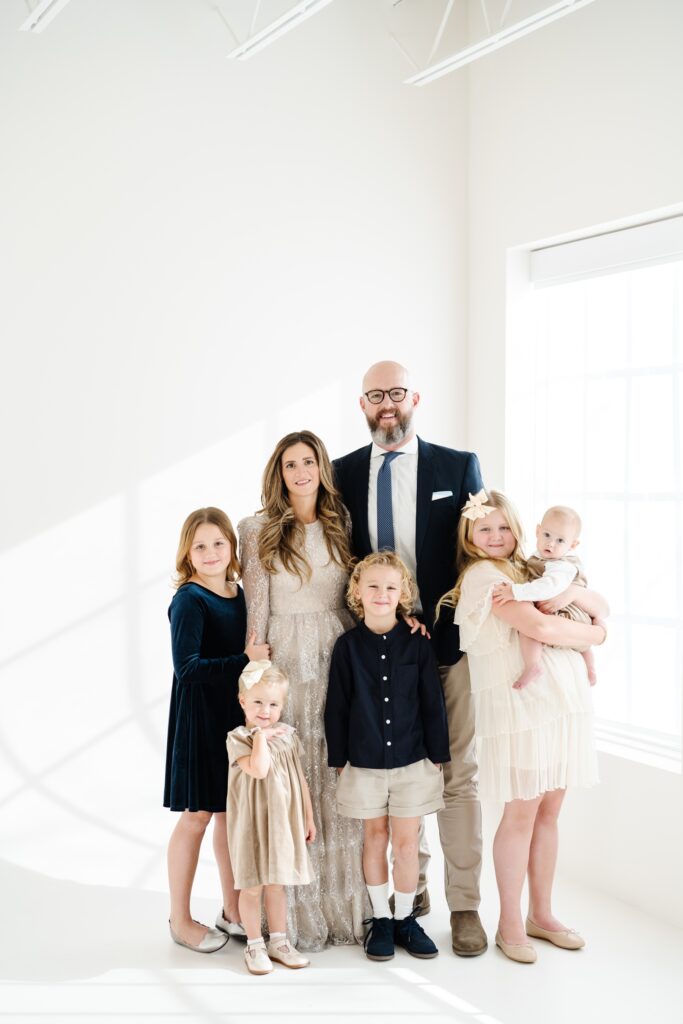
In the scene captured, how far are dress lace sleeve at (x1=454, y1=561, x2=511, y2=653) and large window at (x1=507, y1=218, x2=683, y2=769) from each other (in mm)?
1018

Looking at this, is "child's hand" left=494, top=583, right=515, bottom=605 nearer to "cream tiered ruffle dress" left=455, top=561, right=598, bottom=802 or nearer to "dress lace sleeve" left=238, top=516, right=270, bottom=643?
"cream tiered ruffle dress" left=455, top=561, right=598, bottom=802

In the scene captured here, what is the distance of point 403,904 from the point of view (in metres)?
3.02

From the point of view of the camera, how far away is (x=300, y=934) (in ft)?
9.97

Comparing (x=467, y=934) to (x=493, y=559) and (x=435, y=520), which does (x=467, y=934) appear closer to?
(x=493, y=559)

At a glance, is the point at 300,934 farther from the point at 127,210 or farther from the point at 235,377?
the point at 127,210

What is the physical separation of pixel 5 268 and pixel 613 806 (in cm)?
294

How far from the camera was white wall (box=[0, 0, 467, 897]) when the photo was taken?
3490 millimetres

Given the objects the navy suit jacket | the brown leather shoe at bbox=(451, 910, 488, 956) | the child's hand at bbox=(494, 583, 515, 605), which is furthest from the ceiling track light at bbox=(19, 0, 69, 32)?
the brown leather shoe at bbox=(451, 910, 488, 956)

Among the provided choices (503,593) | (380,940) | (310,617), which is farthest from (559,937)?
(310,617)

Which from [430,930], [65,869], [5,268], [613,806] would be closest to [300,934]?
[430,930]

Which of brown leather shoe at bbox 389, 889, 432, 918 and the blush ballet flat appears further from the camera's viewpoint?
brown leather shoe at bbox 389, 889, 432, 918

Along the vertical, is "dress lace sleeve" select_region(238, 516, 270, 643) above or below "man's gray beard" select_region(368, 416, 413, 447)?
below

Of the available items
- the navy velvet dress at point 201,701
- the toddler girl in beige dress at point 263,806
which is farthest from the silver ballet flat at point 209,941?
the navy velvet dress at point 201,701

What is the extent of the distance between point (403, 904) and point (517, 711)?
0.74 meters
